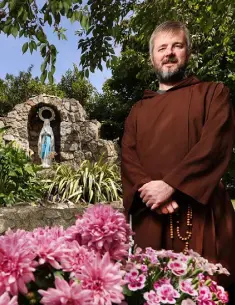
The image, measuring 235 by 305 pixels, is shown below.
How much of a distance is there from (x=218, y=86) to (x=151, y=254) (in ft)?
3.58

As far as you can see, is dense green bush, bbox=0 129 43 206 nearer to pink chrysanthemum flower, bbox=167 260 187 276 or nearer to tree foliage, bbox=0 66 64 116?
pink chrysanthemum flower, bbox=167 260 187 276

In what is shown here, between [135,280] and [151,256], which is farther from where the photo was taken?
[151,256]

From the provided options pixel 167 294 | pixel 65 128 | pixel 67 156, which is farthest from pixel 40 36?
pixel 65 128

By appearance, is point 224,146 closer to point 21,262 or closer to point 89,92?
point 21,262

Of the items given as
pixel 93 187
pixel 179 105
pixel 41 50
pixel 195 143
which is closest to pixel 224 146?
pixel 195 143

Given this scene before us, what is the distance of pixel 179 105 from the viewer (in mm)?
2256

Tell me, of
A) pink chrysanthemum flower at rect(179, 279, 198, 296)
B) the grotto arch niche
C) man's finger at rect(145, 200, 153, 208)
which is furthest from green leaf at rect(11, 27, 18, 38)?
the grotto arch niche

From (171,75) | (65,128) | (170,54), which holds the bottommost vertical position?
(171,75)

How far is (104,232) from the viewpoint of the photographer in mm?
1299

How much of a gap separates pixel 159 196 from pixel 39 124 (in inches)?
502

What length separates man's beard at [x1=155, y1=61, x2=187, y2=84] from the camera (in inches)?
91.7

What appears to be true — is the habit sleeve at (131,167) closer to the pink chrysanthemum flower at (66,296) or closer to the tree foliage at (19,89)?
the pink chrysanthemum flower at (66,296)

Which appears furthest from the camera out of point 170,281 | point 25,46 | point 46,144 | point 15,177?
point 46,144

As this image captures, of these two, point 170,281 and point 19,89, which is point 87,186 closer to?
point 170,281
